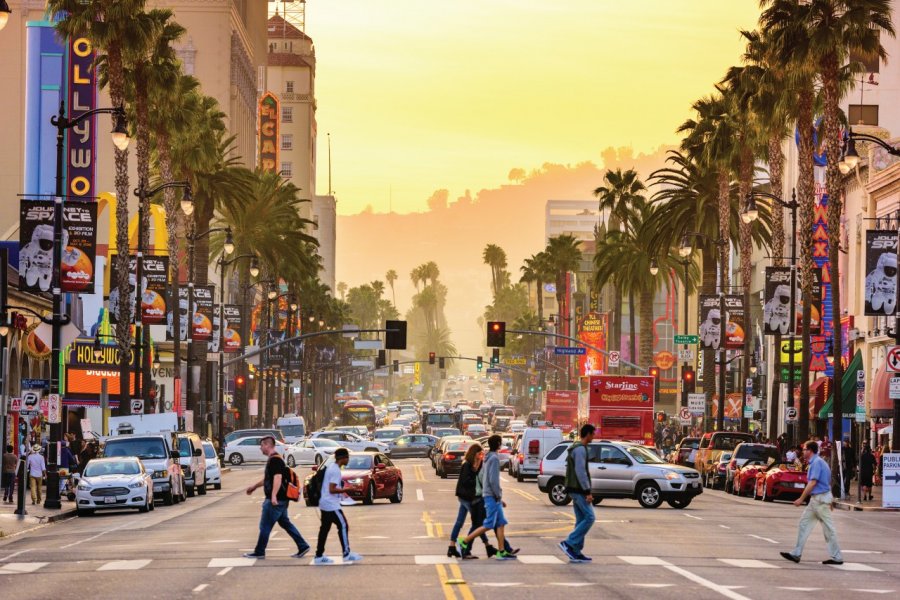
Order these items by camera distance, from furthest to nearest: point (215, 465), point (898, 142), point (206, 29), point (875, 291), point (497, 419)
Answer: point (206, 29), point (497, 419), point (898, 142), point (215, 465), point (875, 291)

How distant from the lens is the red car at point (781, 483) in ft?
157

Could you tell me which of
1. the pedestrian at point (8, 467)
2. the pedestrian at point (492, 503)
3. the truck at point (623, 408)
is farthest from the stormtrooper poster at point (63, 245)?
the truck at point (623, 408)

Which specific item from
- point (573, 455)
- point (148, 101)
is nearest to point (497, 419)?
point (148, 101)

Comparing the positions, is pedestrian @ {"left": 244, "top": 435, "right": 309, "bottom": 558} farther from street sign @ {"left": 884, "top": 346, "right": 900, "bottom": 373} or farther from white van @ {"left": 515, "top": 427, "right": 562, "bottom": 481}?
white van @ {"left": 515, "top": 427, "right": 562, "bottom": 481}

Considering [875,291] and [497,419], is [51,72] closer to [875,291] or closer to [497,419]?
[497,419]

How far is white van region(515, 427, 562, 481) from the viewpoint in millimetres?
58656

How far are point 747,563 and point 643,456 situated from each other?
16834 millimetres

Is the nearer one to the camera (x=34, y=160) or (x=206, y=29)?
(x=34, y=160)

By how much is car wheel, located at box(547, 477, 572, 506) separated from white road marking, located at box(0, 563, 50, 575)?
62.6 ft

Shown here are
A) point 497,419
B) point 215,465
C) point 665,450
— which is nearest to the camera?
point 215,465

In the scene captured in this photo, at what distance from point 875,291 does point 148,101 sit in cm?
2895

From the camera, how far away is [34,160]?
342 ft

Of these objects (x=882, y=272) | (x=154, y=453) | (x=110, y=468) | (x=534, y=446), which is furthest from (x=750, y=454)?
(x=110, y=468)

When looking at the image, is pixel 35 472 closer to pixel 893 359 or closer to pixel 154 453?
pixel 154 453
